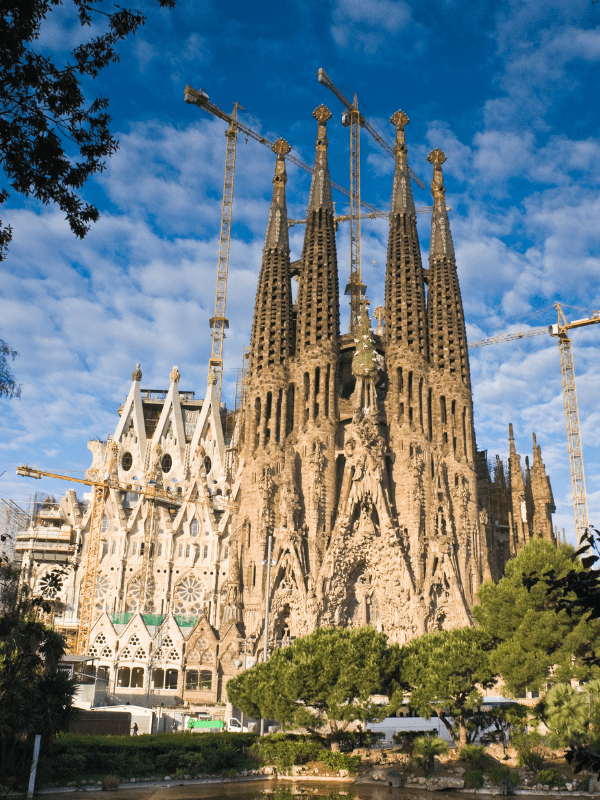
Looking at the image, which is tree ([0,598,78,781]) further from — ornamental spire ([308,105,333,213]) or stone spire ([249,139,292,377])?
ornamental spire ([308,105,333,213])

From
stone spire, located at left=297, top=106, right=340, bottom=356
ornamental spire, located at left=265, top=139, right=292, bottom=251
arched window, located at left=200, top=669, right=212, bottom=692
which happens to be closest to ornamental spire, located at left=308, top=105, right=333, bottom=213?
stone spire, located at left=297, top=106, right=340, bottom=356

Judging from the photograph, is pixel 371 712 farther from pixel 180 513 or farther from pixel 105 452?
pixel 105 452

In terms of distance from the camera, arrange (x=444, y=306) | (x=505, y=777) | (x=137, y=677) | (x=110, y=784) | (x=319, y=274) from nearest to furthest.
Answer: (x=110, y=784), (x=505, y=777), (x=137, y=677), (x=444, y=306), (x=319, y=274)

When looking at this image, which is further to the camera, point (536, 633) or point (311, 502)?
point (311, 502)

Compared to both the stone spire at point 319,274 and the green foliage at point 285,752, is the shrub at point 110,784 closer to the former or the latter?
the green foliage at point 285,752

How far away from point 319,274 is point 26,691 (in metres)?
41.1

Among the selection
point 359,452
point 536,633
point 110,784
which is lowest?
point 110,784

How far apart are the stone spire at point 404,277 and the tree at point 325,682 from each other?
95.4 ft

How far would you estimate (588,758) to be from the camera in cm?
626

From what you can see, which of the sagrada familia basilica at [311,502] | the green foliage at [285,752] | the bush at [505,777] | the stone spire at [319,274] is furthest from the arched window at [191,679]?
the bush at [505,777]

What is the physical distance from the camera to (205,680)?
47719 mm

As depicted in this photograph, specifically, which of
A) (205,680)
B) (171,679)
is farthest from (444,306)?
(171,679)

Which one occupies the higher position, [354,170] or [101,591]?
[354,170]

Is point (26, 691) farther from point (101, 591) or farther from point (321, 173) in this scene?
point (321, 173)
